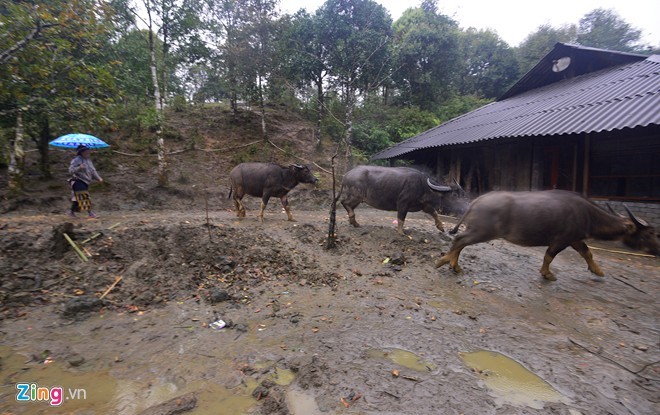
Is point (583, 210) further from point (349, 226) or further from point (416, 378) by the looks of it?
point (349, 226)

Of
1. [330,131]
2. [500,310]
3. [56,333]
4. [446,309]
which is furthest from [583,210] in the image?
A: [330,131]

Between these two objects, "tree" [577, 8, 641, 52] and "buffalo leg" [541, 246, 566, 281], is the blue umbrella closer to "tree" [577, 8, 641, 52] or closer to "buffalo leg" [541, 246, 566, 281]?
"buffalo leg" [541, 246, 566, 281]

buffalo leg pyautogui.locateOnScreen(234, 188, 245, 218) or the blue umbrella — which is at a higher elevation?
the blue umbrella

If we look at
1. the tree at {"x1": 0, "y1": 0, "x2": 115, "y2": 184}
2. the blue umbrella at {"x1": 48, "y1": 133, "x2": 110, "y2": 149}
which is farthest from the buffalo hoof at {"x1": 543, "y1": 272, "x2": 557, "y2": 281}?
the blue umbrella at {"x1": 48, "y1": 133, "x2": 110, "y2": 149}

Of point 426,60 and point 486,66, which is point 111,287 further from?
point 486,66

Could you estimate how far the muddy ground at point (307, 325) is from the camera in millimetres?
2752

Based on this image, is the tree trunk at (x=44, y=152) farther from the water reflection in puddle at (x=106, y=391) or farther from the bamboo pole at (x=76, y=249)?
the water reflection in puddle at (x=106, y=391)

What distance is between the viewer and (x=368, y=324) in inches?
156

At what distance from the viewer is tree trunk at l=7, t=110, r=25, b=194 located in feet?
28.8

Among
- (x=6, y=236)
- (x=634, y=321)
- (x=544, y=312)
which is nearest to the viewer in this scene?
(x=634, y=321)

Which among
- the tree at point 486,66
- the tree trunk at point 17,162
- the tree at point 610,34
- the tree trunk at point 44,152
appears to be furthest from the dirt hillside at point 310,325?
the tree at point 610,34

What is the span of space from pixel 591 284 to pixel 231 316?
19.0 feet

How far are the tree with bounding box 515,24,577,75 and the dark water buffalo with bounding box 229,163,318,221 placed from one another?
2626 centimetres

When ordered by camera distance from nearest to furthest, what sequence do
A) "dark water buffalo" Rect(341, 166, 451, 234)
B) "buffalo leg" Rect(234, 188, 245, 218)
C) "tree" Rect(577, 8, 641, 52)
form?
1. "dark water buffalo" Rect(341, 166, 451, 234)
2. "buffalo leg" Rect(234, 188, 245, 218)
3. "tree" Rect(577, 8, 641, 52)
